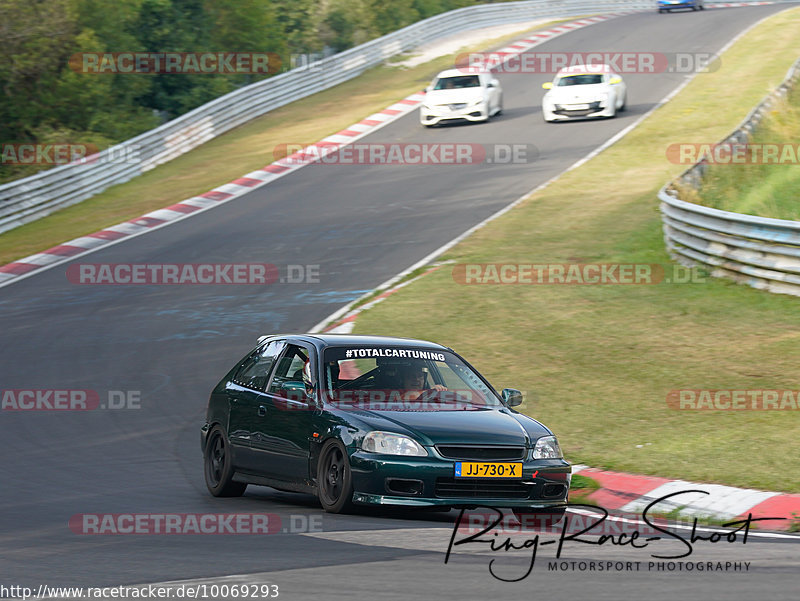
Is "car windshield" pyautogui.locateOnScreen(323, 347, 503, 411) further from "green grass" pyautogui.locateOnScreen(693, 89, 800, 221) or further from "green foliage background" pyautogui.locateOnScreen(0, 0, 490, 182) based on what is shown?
Answer: "green foliage background" pyautogui.locateOnScreen(0, 0, 490, 182)

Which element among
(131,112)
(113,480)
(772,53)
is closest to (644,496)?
(113,480)

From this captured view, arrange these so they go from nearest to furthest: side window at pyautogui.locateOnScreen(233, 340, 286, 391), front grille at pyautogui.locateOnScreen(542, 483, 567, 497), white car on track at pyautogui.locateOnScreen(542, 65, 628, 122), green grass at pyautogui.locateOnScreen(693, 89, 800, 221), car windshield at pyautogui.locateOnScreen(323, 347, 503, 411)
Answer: front grille at pyautogui.locateOnScreen(542, 483, 567, 497)
car windshield at pyautogui.locateOnScreen(323, 347, 503, 411)
side window at pyautogui.locateOnScreen(233, 340, 286, 391)
green grass at pyautogui.locateOnScreen(693, 89, 800, 221)
white car on track at pyautogui.locateOnScreen(542, 65, 628, 122)

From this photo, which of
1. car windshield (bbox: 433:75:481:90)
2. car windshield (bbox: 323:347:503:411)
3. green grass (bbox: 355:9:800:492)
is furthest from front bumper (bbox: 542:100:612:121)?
car windshield (bbox: 323:347:503:411)

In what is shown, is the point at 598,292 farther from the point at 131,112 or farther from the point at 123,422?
the point at 131,112

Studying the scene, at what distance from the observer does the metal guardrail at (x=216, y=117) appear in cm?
2775

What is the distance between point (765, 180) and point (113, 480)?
17632 millimetres

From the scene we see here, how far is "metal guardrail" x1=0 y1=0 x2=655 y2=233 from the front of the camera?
27.8 metres

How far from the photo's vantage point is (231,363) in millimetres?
15828

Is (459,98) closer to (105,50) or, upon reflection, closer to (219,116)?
(219,116)

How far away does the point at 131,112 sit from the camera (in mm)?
Result: 37406

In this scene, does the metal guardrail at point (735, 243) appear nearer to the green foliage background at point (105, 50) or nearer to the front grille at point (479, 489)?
the front grille at point (479, 489)

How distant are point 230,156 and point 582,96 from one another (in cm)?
961

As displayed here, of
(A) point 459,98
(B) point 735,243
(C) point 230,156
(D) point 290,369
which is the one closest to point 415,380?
(D) point 290,369

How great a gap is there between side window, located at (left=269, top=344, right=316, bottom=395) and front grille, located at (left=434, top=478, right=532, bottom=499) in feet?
5.37
